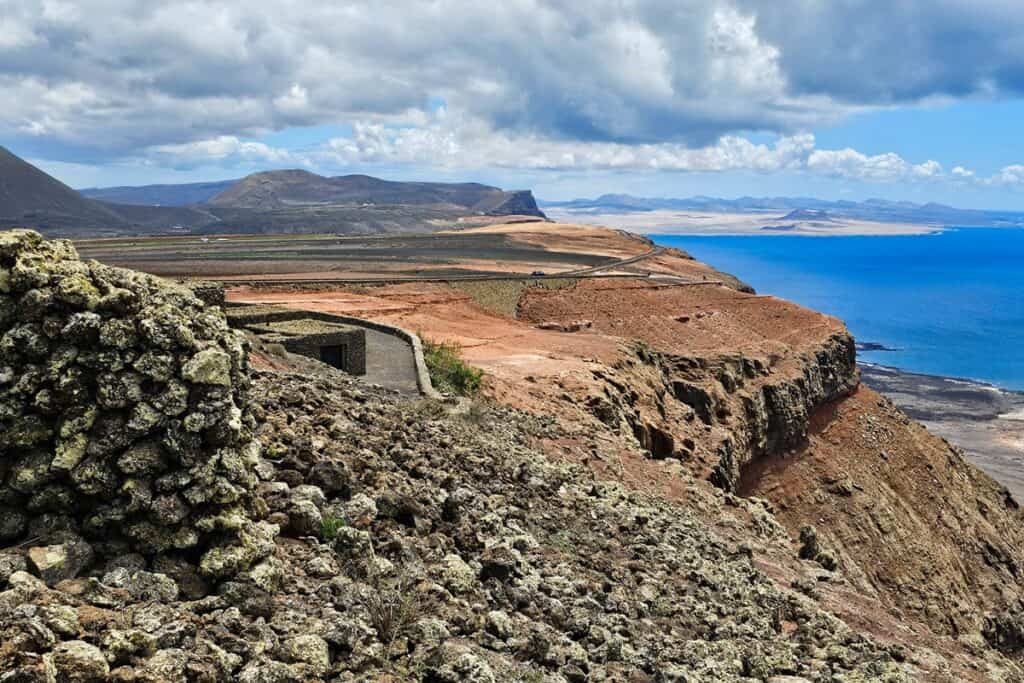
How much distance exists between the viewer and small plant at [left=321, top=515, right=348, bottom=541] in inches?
271

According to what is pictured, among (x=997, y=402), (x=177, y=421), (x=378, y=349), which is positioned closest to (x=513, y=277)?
(x=378, y=349)

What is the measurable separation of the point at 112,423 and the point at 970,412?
68331 mm

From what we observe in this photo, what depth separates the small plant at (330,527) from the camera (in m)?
6.88

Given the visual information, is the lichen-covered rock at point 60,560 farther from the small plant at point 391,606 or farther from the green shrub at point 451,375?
the green shrub at point 451,375

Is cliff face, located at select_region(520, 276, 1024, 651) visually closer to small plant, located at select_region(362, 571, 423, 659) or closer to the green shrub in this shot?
the green shrub

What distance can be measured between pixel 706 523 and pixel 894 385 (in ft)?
212

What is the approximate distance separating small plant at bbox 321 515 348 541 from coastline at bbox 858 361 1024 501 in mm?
45992

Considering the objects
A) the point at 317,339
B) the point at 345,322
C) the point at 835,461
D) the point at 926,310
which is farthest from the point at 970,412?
the point at 926,310

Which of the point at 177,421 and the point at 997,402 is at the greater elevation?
the point at 177,421

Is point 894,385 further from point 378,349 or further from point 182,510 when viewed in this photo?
point 182,510

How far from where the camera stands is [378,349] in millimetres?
21422

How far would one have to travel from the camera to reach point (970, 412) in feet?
211

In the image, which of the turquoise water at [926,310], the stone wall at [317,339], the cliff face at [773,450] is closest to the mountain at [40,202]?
the cliff face at [773,450]

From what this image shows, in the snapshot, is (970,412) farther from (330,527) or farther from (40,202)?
(40,202)
